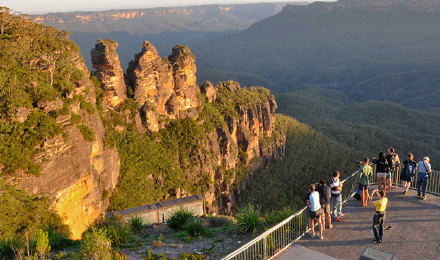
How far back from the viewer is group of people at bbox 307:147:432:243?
1650cm

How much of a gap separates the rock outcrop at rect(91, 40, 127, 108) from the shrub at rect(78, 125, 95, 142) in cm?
1018

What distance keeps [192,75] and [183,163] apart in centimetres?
1298

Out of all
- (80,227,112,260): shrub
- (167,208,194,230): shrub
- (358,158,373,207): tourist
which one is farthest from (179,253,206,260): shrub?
(358,158,373,207): tourist

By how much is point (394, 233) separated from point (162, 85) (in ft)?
116

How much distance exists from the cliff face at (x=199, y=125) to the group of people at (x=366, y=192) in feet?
76.7

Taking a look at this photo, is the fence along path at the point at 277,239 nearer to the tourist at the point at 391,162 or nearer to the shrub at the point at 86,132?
the tourist at the point at 391,162

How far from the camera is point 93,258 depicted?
1416cm

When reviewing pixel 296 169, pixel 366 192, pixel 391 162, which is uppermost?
pixel 391 162

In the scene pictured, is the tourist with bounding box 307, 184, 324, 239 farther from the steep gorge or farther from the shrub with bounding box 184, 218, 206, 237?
the steep gorge

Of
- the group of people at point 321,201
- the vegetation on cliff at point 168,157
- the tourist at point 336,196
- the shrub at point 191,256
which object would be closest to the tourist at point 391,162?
the tourist at point 336,196

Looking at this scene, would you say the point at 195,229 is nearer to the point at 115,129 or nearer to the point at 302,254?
the point at 302,254

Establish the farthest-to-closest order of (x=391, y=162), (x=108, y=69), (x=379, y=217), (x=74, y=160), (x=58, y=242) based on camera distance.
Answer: (x=108, y=69) < (x=74, y=160) < (x=391, y=162) < (x=58, y=242) < (x=379, y=217)

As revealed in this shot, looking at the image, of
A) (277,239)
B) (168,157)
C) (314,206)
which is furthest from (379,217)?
(168,157)

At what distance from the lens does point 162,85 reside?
47.2 metres
